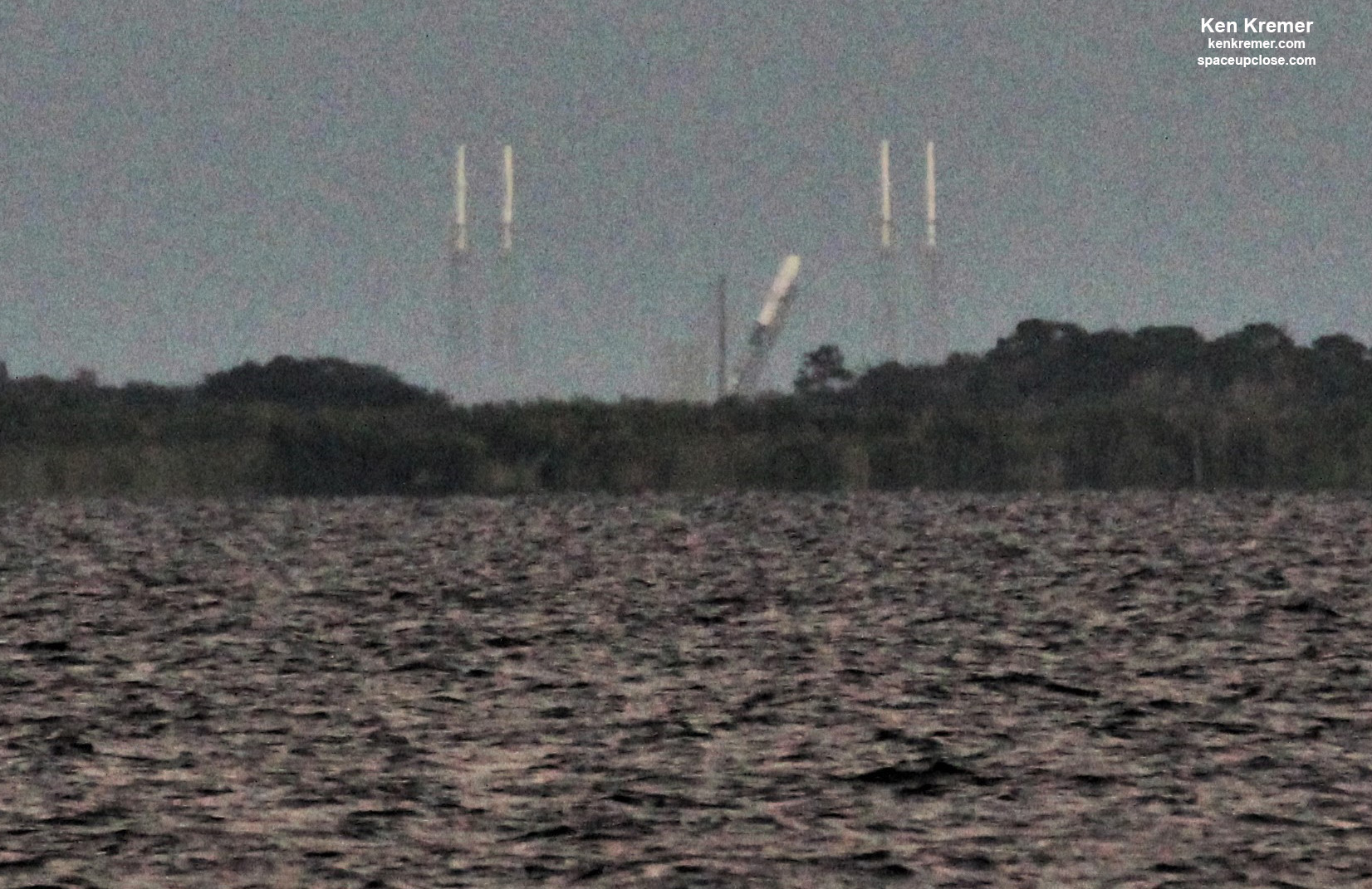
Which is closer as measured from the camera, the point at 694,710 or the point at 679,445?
the point at 694,710

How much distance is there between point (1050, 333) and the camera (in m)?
33.7

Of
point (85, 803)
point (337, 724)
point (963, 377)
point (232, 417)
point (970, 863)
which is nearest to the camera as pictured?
point (970, 863)

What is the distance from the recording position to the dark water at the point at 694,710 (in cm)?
612

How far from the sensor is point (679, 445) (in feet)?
84.2

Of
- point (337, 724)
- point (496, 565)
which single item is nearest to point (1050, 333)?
point (496, 565)

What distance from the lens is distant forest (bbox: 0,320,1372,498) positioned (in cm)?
2486

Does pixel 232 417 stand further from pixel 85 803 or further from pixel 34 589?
pixel 85 803

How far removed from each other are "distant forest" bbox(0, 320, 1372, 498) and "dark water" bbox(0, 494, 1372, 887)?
9.74m

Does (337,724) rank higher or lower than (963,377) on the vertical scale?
lower

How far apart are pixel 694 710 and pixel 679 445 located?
17.3m

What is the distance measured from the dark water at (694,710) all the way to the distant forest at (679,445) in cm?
974

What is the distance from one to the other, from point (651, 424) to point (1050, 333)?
8.83m

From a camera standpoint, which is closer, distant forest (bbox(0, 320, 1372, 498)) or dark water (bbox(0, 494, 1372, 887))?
dark water (bbox(0, 494, 1372, 887))

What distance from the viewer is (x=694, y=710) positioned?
841 cm
